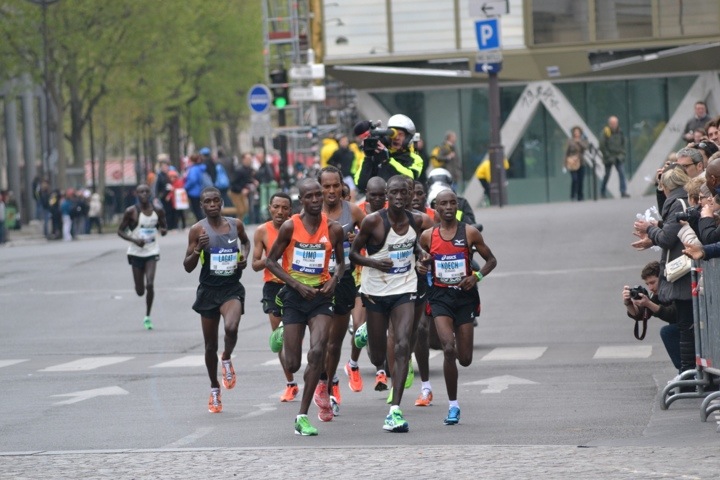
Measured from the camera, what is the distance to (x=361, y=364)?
18094mm

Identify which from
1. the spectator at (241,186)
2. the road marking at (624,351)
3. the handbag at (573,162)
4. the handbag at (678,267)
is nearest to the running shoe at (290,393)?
the handbag at (678,267)

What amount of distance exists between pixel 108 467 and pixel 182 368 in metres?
7.33

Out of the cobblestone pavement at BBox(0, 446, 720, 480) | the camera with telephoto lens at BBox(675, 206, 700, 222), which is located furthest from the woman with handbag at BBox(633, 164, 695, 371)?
the cobblestone pavement at BBox(0, 446, 720, 480)

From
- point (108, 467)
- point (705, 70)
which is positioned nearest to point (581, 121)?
point (705, 70)

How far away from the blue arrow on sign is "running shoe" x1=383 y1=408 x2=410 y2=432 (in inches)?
1008

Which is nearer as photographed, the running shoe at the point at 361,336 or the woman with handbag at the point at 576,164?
the running shoe at the point at 361,336

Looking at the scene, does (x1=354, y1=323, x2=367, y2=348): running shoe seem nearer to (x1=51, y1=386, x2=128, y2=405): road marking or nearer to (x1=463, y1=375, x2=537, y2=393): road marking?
(x1=463, y1=375, x2=537, y2=393): road marking

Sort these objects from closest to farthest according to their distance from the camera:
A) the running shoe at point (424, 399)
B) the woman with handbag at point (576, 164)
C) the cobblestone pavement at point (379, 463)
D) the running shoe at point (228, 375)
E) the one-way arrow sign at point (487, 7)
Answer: the cobblestone pavement at point (379, 463), the running shoe at point (424, 399), the running shoe at point (228, 375), the one-way arrow sign at point (487, 7), the woman with handbag at point (576, 164)

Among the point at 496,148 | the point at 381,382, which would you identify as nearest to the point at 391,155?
the point at 381,382

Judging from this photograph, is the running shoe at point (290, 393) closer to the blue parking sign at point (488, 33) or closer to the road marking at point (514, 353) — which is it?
the road marking at point (514, 353)

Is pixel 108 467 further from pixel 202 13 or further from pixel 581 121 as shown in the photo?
pixel 202 13

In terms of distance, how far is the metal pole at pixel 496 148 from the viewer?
1180 inches

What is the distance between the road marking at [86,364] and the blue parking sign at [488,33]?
440 inches

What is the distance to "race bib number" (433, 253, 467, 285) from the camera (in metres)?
12.8
